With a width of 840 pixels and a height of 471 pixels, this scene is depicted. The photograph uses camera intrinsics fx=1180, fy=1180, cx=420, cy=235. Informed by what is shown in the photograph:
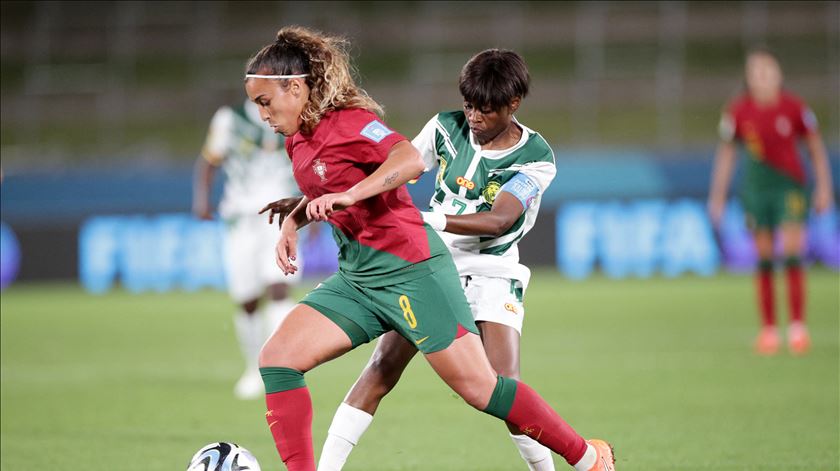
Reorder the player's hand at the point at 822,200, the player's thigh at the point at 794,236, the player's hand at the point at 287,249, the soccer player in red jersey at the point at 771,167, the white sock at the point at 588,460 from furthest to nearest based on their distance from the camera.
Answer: the player's thigh at the point at 794,236
the soccer player in red jersey at the point at 771,167
the player's hand at the point at 822,200
the white sock at the point at 588,460
the player's hand at the point at 287,249

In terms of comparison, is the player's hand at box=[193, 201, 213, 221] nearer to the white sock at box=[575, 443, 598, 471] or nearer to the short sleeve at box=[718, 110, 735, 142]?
the short sleeve at box=[718, 110, 735, 142]

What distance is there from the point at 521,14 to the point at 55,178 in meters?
10.1

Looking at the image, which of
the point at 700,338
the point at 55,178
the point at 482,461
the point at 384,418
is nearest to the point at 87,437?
the point at 384,418

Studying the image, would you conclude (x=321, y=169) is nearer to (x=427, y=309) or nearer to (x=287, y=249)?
(x=287, y=249)

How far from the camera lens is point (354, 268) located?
A: 16.3 ft

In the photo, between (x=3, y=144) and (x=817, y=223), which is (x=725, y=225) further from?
(x=3, y=144)

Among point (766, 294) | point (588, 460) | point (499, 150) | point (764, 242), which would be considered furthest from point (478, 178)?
point (764, 242)

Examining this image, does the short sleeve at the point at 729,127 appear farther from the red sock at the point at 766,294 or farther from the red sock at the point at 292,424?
the red sock at the point at 292,424

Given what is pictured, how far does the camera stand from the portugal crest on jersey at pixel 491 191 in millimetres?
5289

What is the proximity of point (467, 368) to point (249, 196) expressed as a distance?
208 inches

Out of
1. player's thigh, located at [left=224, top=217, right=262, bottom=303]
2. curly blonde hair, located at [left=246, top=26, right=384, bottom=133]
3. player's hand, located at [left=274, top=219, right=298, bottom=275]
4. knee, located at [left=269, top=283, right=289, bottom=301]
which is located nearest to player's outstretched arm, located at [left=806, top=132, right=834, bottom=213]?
knee, located at [left=269, top=283, right=289, bottom=301]

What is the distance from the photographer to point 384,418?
309 inches

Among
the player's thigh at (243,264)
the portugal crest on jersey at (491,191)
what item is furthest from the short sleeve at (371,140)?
the player's thigh at (243,264)

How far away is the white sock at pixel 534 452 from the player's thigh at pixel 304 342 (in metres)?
0.91
